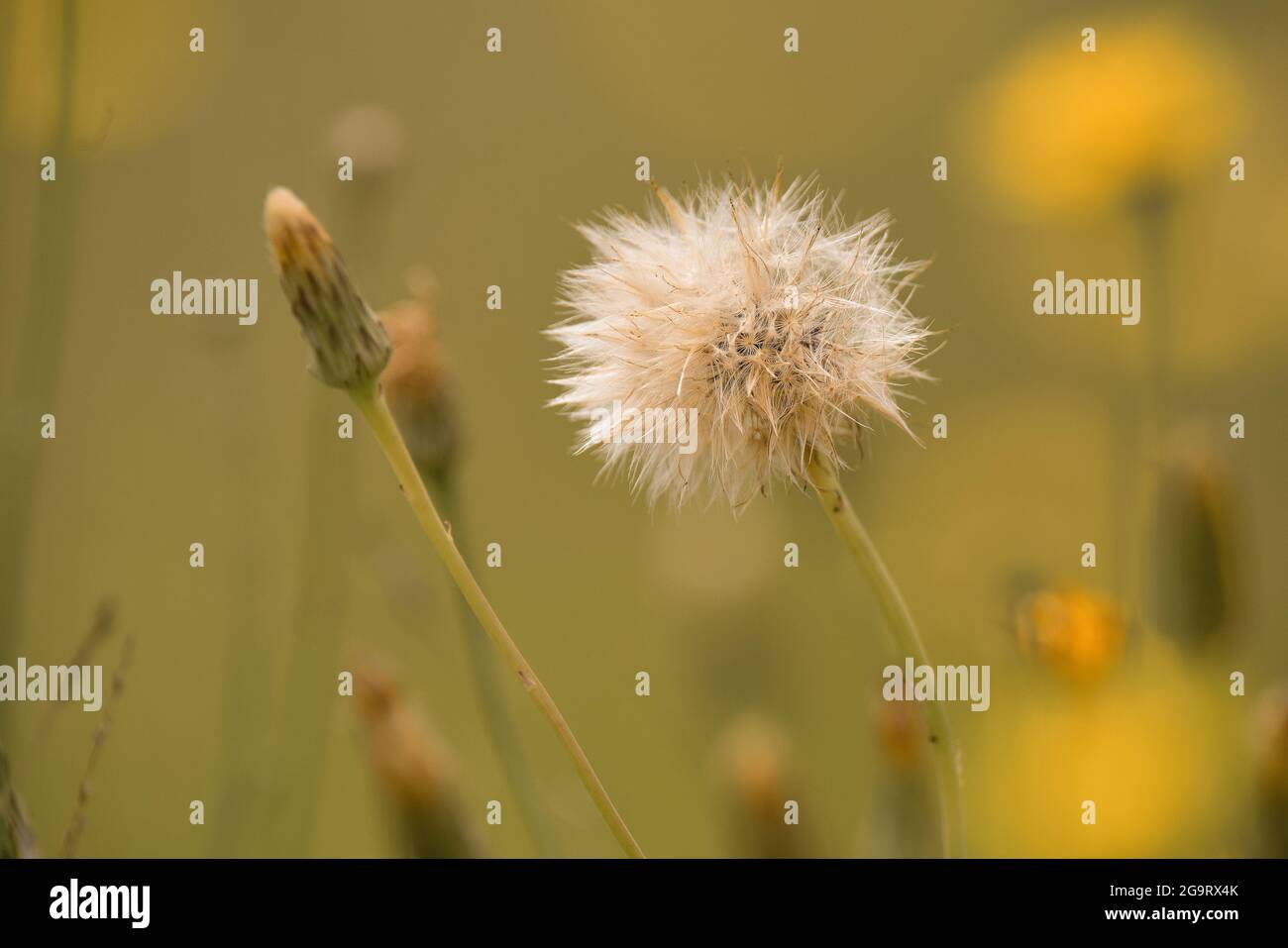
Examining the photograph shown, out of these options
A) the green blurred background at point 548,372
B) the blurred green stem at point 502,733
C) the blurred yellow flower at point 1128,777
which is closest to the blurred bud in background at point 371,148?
the green blurred background at point 548,372

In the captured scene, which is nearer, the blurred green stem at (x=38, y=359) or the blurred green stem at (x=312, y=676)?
the blurred green stem at (x=38, y=359)

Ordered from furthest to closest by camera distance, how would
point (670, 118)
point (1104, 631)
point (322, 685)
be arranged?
point (670, 118) < point (322, 685) < point (1104, 631)

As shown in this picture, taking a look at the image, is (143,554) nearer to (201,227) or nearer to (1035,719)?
(201,227)

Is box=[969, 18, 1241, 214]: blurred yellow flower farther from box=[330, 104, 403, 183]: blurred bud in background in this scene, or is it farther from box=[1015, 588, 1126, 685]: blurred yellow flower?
box=[330, 104, 403, 183]: blurred bud in background

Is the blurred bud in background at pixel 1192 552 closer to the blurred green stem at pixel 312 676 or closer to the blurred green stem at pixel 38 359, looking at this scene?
the blurred green stem at pixel 312 676

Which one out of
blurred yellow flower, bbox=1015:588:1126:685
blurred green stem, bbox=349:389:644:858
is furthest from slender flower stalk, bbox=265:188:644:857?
blurred yellow flower, bbox=1015:588:1126:685
